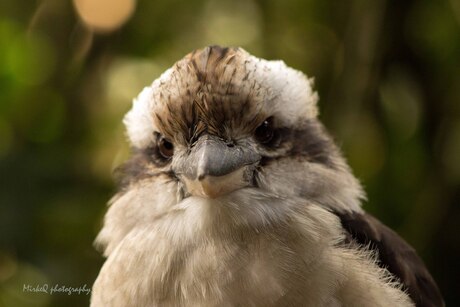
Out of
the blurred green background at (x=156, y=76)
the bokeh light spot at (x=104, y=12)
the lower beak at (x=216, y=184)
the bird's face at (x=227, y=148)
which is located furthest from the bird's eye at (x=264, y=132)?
the bokeh light spot at (x=104, y=12)

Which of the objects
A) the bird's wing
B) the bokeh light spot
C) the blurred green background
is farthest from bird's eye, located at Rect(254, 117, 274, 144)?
the bokeh light spot

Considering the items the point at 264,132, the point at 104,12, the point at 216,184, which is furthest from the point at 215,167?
the point at 104,12

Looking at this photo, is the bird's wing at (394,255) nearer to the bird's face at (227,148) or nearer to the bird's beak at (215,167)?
the bird's face at (227,148)

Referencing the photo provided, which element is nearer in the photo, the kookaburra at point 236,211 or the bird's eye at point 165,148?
the kookaburra at point 236,211

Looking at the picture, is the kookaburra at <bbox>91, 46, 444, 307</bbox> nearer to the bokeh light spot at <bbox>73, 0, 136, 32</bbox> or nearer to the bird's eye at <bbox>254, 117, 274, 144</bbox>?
the bird's eye at <bbox>254, 117, 274, 144</bbox>

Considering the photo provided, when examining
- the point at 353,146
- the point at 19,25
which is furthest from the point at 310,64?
the point at 19,25

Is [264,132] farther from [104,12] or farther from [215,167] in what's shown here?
[104,12]
